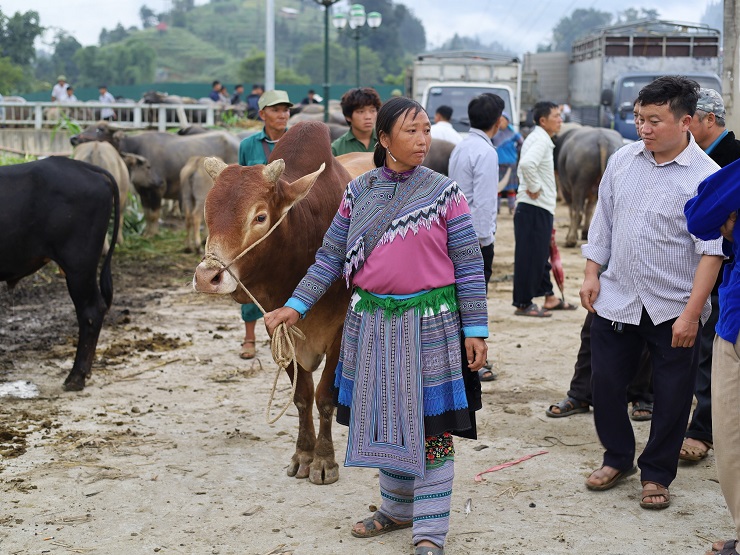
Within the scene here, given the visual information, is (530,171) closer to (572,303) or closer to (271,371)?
(572,303)

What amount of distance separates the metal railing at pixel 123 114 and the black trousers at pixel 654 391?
15241mm

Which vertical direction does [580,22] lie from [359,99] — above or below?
above

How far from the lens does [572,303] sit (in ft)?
30.1

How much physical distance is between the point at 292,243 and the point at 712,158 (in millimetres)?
2199

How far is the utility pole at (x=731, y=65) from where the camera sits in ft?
21.1

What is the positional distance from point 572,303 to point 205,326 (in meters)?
3.60

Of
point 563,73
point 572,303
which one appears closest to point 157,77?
point 563,73

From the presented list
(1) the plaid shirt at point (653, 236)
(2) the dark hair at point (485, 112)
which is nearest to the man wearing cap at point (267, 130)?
(2) the dark hair at point (485, 112)

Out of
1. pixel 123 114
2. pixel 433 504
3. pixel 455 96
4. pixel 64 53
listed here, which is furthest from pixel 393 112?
pixel 64 53

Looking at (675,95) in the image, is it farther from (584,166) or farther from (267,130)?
(584,166)

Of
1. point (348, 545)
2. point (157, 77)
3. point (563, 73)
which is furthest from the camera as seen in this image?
point (157, 77)

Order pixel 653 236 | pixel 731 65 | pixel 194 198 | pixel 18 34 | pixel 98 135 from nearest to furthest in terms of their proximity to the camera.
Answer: pixel 653 236 → pixel 731 65 → pixel 194 198 → pixel 98 135 → pixel 18 34

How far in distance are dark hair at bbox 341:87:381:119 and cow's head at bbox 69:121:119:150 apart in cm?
818

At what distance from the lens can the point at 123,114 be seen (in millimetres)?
24656
